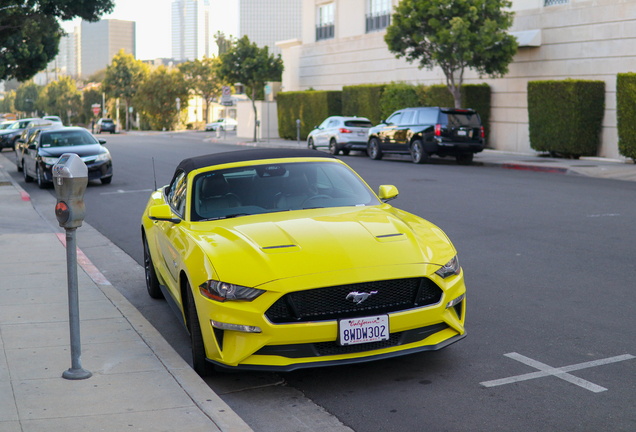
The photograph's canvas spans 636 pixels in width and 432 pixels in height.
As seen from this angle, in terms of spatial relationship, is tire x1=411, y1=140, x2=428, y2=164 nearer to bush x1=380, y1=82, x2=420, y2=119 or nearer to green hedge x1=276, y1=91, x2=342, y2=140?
bush x1=380, y1=82, x2=420, y2=119

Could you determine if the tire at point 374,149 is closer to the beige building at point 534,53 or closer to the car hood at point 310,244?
the beige building at point 534,53

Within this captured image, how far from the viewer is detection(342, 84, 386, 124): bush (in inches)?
1369

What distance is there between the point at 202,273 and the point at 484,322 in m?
2.59

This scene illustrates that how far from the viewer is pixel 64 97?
121625mm

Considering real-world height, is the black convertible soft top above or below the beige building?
below

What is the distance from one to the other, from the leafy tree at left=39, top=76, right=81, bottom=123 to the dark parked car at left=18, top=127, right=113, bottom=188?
4137 inches

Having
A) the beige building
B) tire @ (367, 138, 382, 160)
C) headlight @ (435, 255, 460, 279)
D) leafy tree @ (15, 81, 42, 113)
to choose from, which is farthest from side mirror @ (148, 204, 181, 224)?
leafy tree @ (15, 81, 42, 113)

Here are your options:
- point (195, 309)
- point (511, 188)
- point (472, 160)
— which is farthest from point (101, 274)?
point (472, 160)

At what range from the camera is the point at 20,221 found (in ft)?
42.4

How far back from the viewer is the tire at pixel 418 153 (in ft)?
77.3

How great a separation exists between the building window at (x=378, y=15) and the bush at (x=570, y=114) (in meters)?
14.4

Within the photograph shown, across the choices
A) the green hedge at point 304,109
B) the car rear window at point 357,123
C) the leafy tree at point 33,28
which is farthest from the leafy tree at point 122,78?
the car rear window at point 357,123

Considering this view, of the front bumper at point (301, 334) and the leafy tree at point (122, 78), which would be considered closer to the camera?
the front bumper at point (301, 334)

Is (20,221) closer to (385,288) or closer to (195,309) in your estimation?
(195,309)
